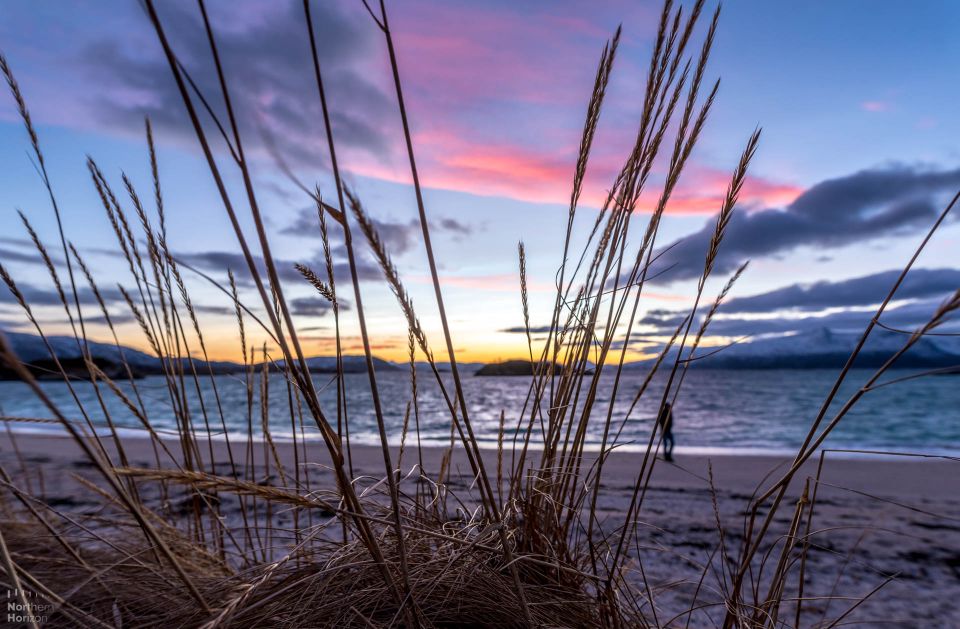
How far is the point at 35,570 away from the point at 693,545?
3585 mm

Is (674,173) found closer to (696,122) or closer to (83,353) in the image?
(696,122)

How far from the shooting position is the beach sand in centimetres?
247

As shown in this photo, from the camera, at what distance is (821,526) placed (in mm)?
4320

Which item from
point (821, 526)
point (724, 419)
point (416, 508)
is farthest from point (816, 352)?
point (416, 508)

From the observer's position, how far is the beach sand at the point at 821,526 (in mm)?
2475

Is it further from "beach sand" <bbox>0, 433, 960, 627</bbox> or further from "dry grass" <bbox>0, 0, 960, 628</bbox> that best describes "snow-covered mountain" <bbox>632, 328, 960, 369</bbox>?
"dry grass" <bbox>0, 0, 960, 628</bbox>

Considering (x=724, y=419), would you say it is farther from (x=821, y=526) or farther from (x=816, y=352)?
(x=816, y=352)

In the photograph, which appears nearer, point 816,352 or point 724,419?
point 724,419

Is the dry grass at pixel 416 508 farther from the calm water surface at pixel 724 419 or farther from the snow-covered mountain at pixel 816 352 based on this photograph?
the snow-covered mountain at pixel 816 352

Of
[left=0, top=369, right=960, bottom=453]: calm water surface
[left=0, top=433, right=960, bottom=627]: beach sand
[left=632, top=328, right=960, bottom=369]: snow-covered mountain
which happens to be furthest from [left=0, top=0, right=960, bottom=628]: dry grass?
[left=632, top=328, right=960, bottom=369]: snow-covered mountain

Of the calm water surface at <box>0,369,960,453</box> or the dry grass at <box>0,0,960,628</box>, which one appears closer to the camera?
the dry grass at <box>0,0,960,628</box>

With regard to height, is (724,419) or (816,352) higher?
(816,352)

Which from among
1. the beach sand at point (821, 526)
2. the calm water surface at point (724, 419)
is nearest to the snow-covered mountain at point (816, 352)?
the calm water surface at point (724, 419)

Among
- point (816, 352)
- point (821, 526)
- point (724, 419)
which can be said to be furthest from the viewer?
→ point (816, 352)
